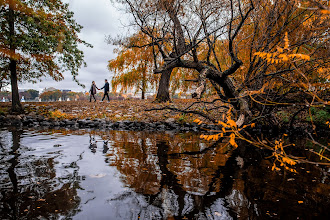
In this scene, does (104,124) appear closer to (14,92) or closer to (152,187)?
(14,92)

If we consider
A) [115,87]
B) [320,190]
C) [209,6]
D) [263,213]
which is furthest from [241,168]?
[115,87]

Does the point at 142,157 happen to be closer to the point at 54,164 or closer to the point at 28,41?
the point at 54,164

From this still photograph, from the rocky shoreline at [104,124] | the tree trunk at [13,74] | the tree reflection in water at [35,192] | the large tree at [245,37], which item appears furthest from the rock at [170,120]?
the tree trunk at [13,74]

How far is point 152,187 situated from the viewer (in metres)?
3.79

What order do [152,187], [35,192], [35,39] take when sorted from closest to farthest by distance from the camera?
[35,192] → [152,187] → [35,39]

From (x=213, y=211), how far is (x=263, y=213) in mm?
703

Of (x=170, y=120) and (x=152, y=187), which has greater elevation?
(x=170, y=120)

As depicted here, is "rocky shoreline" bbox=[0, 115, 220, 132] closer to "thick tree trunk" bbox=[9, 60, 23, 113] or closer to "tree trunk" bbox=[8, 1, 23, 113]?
"thick tree trunk" bbox=[9, 60, 23, 113]

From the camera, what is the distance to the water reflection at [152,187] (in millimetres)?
2951

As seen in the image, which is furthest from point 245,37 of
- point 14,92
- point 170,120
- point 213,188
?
point 14,92

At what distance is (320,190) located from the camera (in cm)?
380

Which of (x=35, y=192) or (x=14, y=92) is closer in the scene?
(x=35, y=192)

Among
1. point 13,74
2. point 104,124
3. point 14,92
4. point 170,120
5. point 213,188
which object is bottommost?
point 213,188

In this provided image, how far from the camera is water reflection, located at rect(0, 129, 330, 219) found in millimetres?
2951
